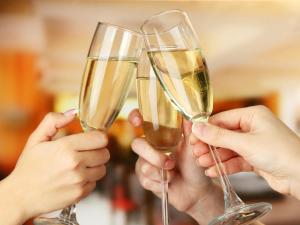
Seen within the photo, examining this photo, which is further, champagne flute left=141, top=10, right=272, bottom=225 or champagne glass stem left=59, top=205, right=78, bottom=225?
champagne glass stem left=59, top=205, right=78, bottom=225

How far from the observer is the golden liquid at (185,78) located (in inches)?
38.0

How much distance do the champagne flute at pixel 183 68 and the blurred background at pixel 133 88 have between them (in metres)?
1.70

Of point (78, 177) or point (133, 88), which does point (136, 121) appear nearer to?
point (78, 177)

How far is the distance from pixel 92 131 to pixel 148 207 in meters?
1.81

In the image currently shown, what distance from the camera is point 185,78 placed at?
3.17 feet

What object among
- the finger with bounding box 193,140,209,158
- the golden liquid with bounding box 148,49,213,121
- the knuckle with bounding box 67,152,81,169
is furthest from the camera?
the finger with bounding box 193,140,209,158

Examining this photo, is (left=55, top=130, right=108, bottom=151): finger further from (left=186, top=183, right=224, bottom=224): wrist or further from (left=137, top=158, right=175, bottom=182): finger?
(left=186, top=183, right=224, bottom=224): wrist

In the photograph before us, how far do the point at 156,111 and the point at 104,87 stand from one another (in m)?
0.14

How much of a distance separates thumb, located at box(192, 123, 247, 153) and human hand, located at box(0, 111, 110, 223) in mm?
196

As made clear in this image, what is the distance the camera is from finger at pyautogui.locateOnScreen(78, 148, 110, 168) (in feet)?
3.61

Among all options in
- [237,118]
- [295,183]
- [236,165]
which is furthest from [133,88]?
[295,183]

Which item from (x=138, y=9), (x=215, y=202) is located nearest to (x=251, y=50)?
(x=138, y=9)

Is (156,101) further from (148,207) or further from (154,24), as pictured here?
(148,207)

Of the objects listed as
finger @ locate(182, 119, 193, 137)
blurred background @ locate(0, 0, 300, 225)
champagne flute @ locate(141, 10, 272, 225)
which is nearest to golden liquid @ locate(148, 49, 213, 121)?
champagne flute @ locate(141, 10, 272, 225)
